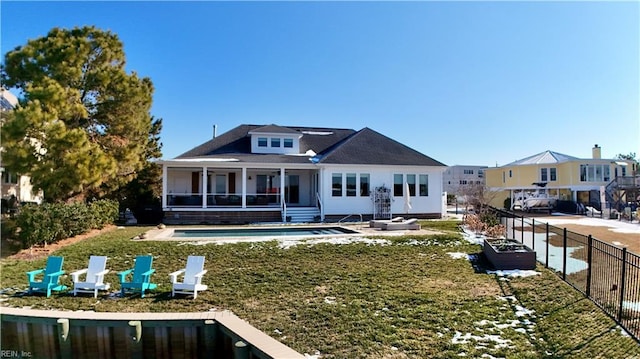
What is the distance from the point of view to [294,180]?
2741cm

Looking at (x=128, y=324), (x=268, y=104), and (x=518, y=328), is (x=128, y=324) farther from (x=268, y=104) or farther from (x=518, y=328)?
(x=268, y=104)

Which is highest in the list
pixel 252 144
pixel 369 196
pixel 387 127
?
pixel 387 127

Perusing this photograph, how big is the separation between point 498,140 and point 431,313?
1267 inches

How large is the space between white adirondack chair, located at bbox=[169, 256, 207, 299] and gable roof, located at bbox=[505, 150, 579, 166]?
39.9 m

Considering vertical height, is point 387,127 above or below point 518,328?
above

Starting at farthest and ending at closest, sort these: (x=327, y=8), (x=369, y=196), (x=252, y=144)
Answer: (x=252, y=144)
(x=369, y=196)
(x=327, y=8)

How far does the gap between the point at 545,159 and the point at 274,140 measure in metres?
29.6

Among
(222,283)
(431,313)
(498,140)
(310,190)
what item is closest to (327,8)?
(222,283)

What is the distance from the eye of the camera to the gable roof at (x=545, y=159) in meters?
39.5

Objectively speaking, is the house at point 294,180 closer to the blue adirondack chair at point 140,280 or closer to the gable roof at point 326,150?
the gable roof at point 326,150

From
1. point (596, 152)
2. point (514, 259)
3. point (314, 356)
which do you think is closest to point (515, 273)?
point (514, 259)

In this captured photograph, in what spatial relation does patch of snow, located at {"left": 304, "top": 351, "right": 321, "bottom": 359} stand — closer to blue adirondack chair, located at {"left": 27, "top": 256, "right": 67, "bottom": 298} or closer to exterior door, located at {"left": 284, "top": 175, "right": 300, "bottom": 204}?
blue adirondack chair, located at {"left": 27, "top": 256, "right": 67, "bottom": 298}

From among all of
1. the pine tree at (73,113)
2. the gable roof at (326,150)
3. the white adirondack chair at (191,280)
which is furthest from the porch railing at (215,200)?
the white adirondack chair at (191,280)

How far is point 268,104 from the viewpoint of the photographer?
32656 mm
